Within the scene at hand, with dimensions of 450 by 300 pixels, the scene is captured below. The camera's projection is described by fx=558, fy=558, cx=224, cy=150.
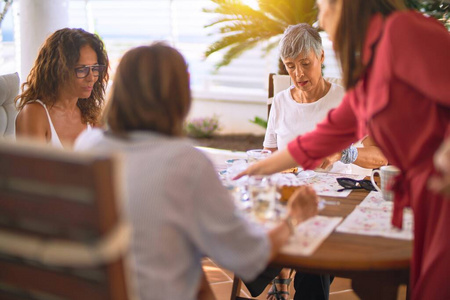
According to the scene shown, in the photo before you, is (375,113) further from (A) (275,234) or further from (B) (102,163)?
(B) (102,163)

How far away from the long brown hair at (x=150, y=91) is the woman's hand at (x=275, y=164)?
657 millimetres

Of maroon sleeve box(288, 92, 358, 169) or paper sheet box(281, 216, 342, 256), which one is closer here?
paper sheet box(281, 216, 342, 256)

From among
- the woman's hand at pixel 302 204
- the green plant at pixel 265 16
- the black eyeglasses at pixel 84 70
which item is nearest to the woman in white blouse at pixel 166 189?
the woman's hand at pixel 302 204

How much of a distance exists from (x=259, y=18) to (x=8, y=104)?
3.30 meters

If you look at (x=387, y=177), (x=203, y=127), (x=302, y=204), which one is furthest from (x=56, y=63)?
(x=203, y=127)

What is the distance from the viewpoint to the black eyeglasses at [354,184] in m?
2.19

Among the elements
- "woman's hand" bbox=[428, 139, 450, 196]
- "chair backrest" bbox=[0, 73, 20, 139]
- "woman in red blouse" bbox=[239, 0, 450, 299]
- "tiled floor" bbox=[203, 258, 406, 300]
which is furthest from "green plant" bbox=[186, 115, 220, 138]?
"woman's hand" bbox=[428, 139, 450, 196]

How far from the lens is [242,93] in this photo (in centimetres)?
826

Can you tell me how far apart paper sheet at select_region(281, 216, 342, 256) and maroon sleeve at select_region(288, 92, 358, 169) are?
218 millimetres

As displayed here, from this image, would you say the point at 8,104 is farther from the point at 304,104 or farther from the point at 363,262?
the point at 363,262

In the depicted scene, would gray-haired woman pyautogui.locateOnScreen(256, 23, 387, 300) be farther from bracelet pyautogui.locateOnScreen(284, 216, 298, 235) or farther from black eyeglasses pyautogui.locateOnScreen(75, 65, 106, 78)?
bracelet pyautogui.locateOnScreen(284, 216, 298, 235)

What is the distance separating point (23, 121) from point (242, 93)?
5954 mm

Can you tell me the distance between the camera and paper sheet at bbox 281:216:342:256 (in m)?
1.55

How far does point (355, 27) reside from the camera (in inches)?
62.0
